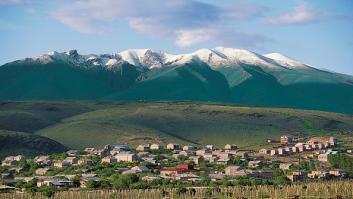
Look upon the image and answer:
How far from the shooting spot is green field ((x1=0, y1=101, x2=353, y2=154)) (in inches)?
6476

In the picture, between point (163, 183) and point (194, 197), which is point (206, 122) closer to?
point (163, 183)

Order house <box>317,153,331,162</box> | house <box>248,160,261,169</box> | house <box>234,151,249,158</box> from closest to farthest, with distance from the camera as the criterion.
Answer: house <box>248,160,261,169</box> < house <box>317,153,331,162</box> < house <box>234,151,249,158</box>

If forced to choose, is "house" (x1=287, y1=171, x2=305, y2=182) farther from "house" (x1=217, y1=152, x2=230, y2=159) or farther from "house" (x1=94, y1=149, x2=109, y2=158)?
"house" (x1=94, y1=149, x2=109, y2=158)

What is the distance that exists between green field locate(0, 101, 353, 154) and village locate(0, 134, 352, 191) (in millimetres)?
20146

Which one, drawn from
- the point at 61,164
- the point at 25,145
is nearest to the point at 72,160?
the point at 61,164

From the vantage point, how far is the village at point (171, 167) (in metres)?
92.3

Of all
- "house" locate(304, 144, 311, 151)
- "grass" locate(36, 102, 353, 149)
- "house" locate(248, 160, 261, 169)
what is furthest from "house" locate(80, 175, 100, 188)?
"grass" locate(36, 102, 353, 149)

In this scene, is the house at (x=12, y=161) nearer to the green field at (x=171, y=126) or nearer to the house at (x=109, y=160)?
the house at (x=109, y=160)

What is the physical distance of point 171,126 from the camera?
181m

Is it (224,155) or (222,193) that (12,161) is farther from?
(222,193)

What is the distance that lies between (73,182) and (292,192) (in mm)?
26601

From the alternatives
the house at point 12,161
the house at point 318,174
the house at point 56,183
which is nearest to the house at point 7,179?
the house at point 56,183

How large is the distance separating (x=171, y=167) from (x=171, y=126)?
224 ft

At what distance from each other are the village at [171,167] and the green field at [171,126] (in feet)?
66.1
